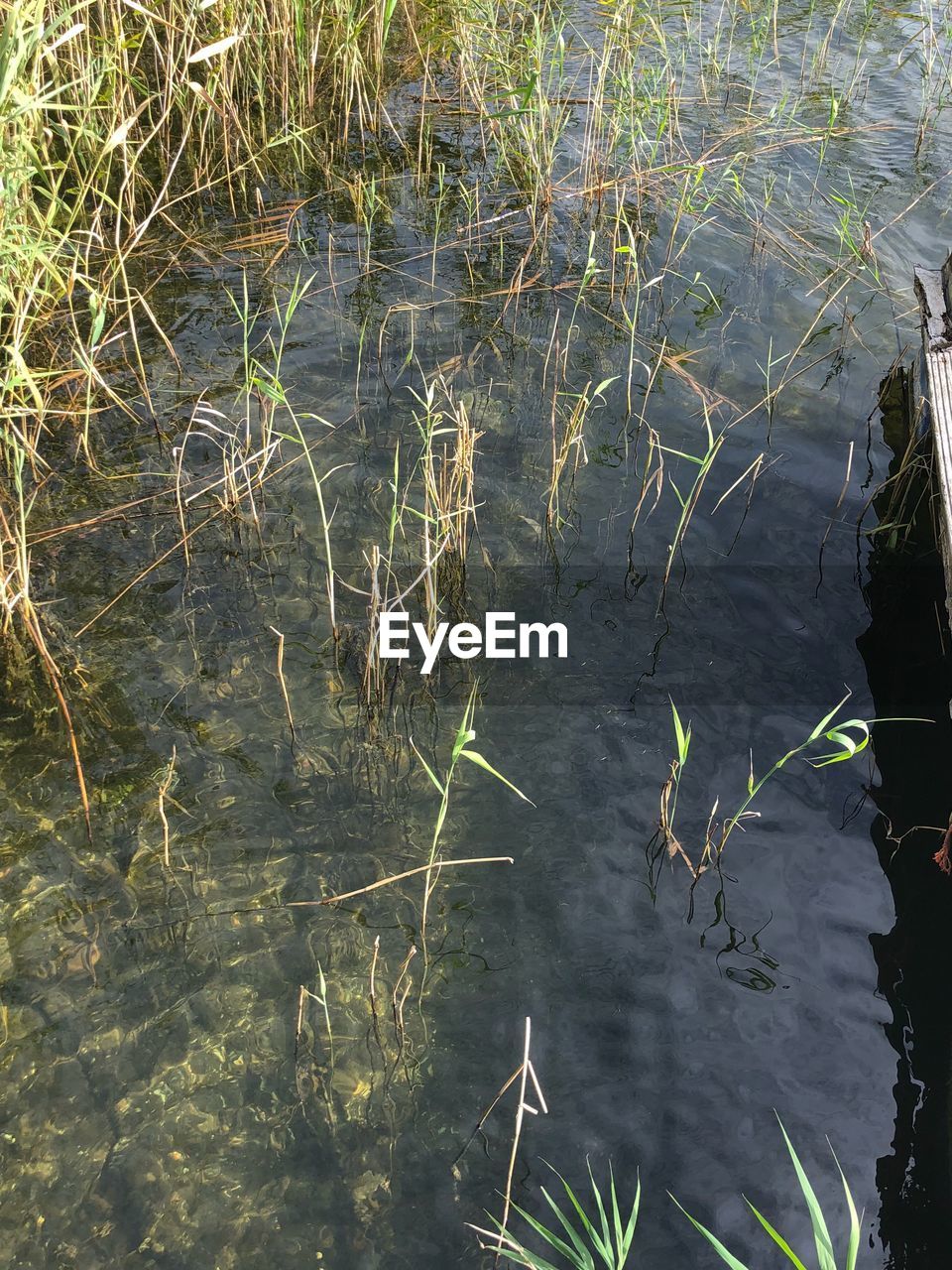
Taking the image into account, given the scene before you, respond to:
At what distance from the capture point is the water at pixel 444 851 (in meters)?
2.24

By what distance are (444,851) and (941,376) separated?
76.8 inches

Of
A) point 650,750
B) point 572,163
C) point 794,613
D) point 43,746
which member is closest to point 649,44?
point 572,163

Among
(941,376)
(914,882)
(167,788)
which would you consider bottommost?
(914,882)

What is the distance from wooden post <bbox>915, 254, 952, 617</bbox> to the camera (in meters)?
2.81

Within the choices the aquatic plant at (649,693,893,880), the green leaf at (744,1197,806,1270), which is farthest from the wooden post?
the green leaf at (744,1197,806,1270)

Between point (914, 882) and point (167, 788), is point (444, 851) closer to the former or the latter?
point (167, 788)

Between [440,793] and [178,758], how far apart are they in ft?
2.37

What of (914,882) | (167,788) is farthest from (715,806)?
(167,788)

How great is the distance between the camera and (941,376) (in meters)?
3.14

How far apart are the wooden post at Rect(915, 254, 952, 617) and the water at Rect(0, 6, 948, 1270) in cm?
61

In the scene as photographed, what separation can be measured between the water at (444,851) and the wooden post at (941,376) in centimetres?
61

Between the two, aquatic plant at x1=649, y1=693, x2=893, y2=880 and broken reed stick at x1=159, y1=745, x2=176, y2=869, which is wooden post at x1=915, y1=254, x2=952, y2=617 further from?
broken reed stick at x1=159, y1=745, x2=176, y2=869

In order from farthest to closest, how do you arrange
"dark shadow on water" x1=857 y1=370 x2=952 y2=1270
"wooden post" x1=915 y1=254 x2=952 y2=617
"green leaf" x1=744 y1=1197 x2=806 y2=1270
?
1. "wooden post" x1=915 y1=254 x2=952 y2=617
2. "dark shadow on water" x1=857 y1=370 x2=952 y2=1270
3. "green leaf" x1=744 y1=1197 x2=806 y2=1270

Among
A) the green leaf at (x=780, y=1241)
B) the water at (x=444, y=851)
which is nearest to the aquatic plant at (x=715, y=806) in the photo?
the water at (x=444, y=851)
